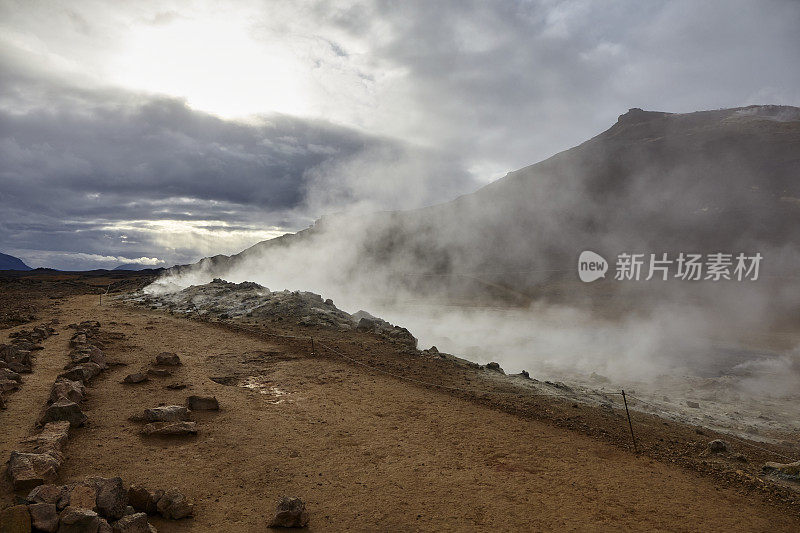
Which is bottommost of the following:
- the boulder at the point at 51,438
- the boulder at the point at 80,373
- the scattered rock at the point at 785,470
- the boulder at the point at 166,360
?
the boulder at the point at 51,438

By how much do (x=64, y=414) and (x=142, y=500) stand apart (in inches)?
123

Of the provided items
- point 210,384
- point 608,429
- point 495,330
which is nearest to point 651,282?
point 495,330

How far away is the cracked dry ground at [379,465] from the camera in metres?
4.94

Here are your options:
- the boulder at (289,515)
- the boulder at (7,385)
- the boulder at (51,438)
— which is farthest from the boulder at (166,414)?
the boulder at (289,515)

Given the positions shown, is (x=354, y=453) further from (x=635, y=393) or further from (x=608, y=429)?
(x=635, y=393)

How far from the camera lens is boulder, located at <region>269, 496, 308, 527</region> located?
4465 mm

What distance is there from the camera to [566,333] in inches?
1018

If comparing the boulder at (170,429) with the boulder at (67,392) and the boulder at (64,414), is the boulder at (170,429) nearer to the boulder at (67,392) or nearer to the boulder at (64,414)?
the boulder at (64,414)

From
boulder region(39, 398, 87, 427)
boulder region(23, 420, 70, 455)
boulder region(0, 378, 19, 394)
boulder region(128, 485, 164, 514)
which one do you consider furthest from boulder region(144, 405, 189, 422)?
boulder region(0, 378, 19, 394)

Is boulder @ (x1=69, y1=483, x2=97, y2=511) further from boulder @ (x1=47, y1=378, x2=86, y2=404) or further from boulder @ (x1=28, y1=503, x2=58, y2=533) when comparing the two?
boulder @ (x1=47, y1=378, x2=86, y2=404)

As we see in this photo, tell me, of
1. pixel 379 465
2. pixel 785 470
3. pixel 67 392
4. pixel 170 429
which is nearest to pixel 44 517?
pixel 170 429

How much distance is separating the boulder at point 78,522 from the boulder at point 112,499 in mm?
339

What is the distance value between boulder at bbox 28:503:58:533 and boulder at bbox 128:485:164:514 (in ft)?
2.59

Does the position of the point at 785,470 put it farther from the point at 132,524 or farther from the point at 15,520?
the point at 15,520
